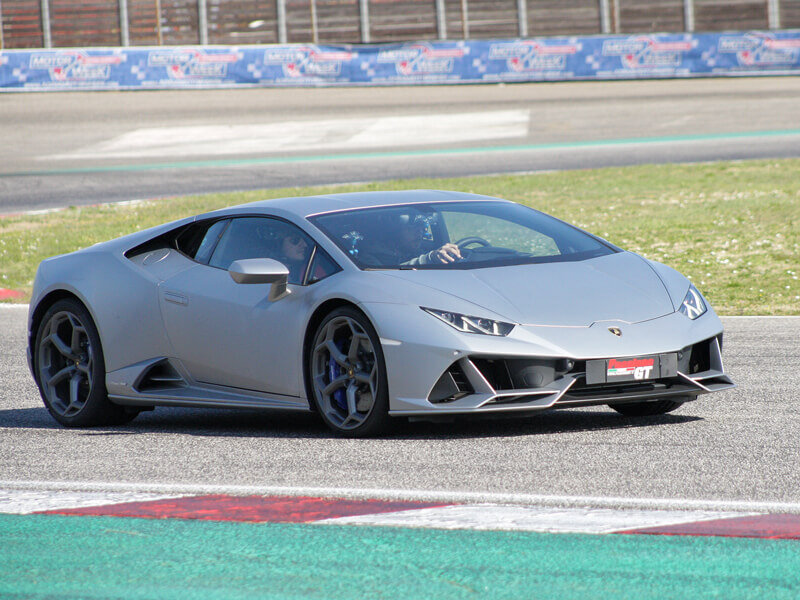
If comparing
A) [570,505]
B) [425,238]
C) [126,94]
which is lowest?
[570,505]

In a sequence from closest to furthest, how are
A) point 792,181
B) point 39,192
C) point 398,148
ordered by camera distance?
point 792,181, point 39,192, point 398,148

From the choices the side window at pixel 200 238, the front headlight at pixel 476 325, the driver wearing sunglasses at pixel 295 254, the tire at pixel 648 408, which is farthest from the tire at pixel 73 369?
the tire at pixel 648 408

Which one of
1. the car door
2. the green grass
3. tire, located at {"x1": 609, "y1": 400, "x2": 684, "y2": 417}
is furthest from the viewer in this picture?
the green grass

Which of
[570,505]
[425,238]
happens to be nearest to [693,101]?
[425,238]

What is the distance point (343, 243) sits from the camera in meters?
6.95

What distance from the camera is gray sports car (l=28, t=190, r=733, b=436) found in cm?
623

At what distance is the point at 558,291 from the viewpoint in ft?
21.4

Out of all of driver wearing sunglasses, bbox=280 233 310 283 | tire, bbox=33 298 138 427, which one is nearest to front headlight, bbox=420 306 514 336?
driver wearing sunglasses, bbox=280 233 310 283

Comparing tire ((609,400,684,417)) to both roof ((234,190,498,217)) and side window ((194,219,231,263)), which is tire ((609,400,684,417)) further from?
side window ((194,219,231,263))

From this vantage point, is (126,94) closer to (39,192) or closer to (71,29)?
(71,29)

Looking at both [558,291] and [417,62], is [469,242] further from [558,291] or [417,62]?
[417,62]

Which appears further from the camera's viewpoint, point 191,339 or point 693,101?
point 693,101

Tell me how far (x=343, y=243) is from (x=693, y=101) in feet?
91.4

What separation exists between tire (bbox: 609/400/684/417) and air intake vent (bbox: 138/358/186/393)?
2382mm
